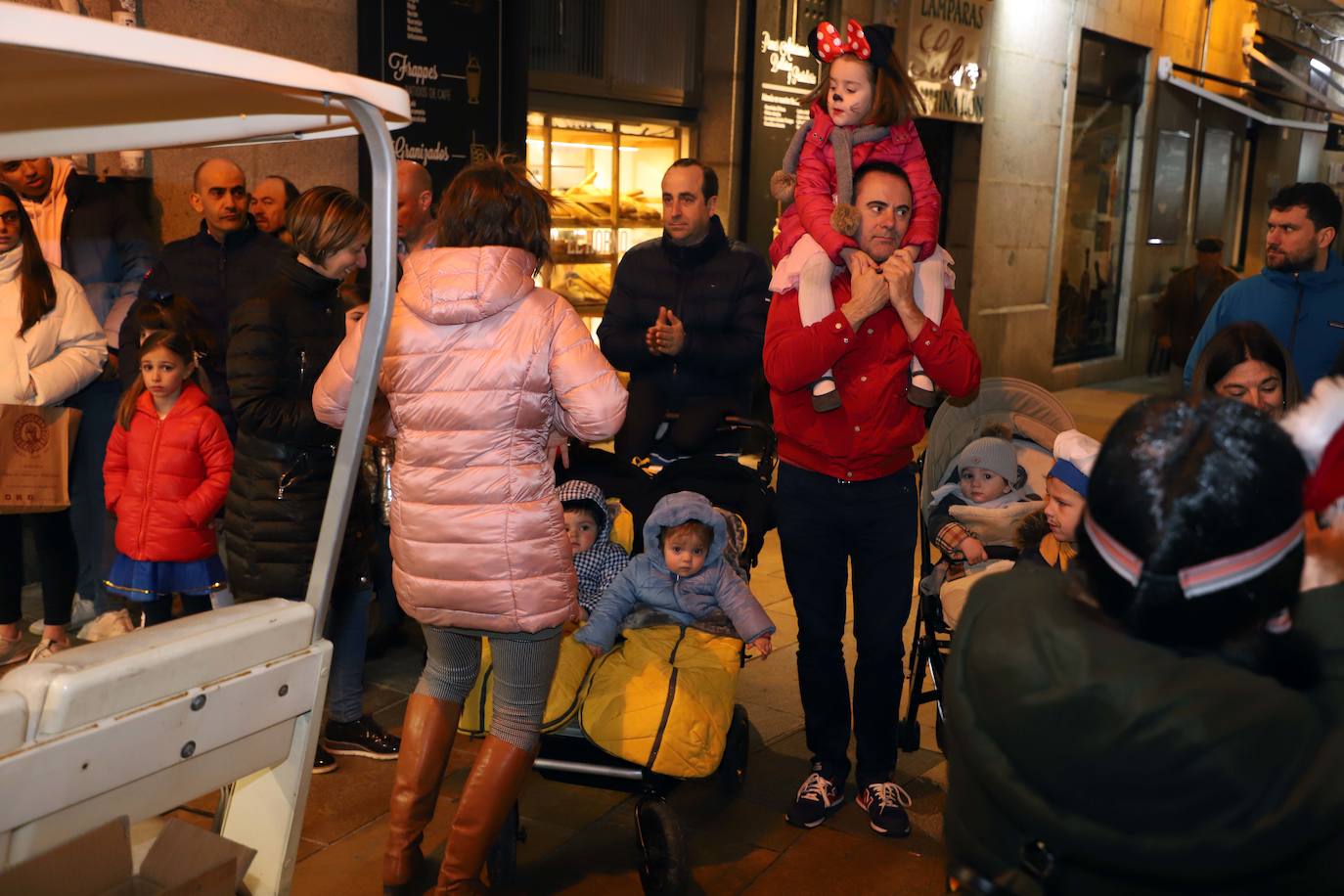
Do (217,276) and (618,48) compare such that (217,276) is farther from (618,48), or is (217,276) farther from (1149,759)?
(1149,759)

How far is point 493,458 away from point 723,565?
1098mm

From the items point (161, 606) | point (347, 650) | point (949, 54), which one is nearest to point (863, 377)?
point (347, 650)

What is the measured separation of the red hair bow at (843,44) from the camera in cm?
438

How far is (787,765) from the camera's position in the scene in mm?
4777

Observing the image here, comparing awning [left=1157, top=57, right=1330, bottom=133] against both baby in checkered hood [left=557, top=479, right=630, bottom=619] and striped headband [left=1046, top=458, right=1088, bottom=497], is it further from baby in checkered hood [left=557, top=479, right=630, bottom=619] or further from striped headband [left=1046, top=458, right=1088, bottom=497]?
baby in checkered hood [left=557, top=479, right=630, bottom=619]

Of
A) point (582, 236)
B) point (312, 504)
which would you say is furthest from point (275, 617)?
point (582, 236)

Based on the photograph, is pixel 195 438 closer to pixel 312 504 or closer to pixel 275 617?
pixel 312 504

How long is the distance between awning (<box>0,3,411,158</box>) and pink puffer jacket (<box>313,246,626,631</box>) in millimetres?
624

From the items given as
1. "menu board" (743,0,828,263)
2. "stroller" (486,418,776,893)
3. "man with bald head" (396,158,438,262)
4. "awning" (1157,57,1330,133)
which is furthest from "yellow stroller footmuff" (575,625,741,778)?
"awning" (1157,57,1330,133)

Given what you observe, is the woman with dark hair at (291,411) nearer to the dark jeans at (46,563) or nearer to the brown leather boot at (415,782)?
the brown leather boot at (415,782)

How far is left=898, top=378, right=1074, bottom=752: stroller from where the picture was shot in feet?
15.2

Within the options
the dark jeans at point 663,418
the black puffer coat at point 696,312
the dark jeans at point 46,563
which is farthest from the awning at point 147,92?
the dark jeans at point 46,563

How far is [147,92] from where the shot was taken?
2492mm

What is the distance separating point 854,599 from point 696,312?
1483 millimetres
